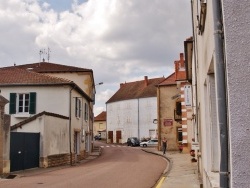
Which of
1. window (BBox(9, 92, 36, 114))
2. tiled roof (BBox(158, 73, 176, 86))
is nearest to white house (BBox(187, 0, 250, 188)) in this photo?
window (BBox(9, 92, 36, 114))

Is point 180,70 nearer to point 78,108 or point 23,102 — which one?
point 78,108

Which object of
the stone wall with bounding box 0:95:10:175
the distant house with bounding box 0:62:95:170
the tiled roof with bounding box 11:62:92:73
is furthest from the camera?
the tiled roof with bounding box 11:62:92:73

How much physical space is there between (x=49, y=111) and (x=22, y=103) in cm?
221

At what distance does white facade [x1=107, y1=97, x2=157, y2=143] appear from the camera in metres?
68.4

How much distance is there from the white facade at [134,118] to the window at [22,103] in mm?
40270

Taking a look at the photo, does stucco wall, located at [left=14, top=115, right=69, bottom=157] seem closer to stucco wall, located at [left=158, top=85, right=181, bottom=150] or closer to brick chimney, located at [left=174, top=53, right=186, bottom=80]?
brick chimney, located at [left=174, top=53, right=186, bottom=80]

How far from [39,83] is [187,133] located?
47.7 feet

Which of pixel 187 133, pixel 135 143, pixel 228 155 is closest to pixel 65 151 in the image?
pixel 187 133

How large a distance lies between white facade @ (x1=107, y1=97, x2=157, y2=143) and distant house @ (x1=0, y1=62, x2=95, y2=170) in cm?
Result: 3547

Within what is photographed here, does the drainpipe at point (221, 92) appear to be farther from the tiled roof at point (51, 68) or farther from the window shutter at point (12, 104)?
the tiled roof at point (51, 68)

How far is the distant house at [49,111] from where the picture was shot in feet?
77.9

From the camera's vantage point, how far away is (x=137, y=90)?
7425 centimetres

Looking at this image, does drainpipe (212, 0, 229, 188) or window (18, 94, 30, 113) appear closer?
drainpipe (212, 0, 229, 188)

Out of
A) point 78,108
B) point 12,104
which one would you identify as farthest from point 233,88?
point 78,108
